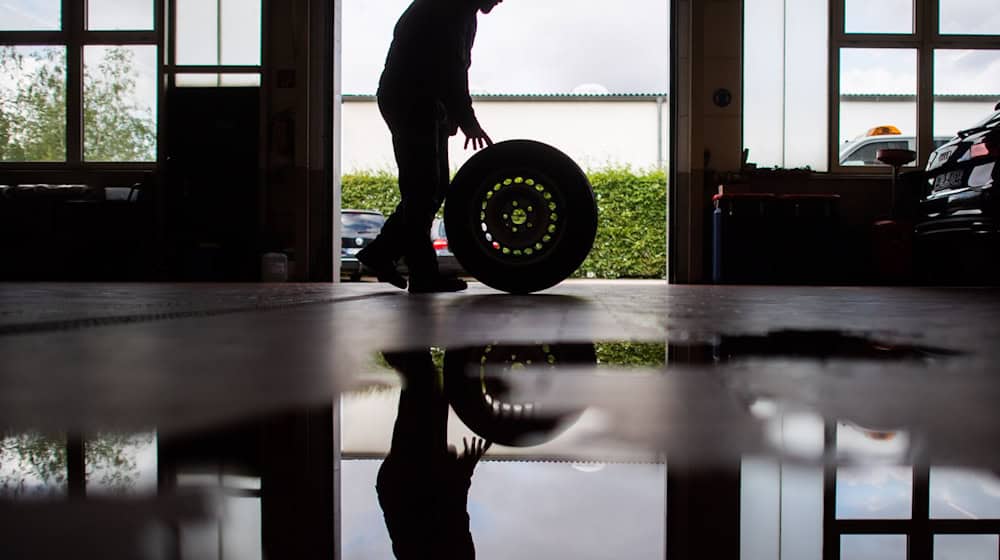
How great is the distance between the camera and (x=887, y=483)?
42cm

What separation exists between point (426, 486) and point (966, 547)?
0.29 m

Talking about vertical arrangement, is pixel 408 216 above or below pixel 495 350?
above

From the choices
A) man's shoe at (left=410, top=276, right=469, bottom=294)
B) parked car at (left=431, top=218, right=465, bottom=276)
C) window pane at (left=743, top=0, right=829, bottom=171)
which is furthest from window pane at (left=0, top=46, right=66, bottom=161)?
window pane at (left=743, top=0, right=829, bottom=171)

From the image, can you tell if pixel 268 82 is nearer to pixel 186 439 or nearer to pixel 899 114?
pixel 899 114

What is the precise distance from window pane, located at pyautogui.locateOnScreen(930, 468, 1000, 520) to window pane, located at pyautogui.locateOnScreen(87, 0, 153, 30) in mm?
7333

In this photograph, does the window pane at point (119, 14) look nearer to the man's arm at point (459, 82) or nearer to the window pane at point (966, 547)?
the man's arm at point (459, 82)

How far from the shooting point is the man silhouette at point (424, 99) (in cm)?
291

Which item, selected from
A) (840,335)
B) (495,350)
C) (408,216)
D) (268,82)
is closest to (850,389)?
(495,350)

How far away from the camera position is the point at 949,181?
13.9ft

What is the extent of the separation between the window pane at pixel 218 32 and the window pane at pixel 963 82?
20.6ft

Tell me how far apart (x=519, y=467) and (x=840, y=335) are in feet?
3.47

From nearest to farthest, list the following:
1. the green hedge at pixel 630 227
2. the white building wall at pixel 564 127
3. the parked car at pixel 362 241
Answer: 1. the parked car at pixel 362 241
2. the green hedge at pixel 630 227
3. the white building wall at pixel 564 127

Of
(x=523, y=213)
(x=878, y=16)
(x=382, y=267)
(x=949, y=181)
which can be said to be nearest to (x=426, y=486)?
(x=523, y=213)

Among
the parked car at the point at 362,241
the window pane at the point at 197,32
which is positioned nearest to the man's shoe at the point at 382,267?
the window pane at the point at 197,32
